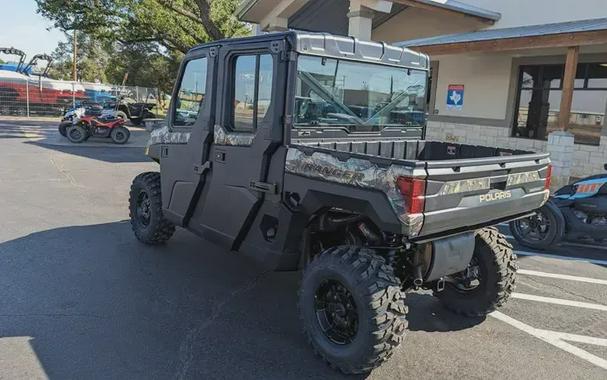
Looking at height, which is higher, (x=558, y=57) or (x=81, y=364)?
(x=558, y=57)

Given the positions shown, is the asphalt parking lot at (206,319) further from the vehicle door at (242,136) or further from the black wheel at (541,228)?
the vehicle door at (242,136)

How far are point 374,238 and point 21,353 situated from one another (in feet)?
8.46

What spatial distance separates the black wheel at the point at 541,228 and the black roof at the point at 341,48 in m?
2.87

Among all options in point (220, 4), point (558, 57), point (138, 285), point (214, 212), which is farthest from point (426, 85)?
point (220, 4)

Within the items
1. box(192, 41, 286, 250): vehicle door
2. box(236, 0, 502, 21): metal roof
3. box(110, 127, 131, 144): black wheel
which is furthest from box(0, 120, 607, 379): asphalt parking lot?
box(110, 127, 131, 144): black wheel

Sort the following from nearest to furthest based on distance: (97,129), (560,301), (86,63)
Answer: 1. (560,301)
2. (97,129)
3. (86,63)

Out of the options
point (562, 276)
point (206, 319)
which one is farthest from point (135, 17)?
point (562, 276)

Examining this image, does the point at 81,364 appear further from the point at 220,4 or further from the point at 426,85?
the point at 220,4

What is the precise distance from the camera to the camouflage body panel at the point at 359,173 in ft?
10.1

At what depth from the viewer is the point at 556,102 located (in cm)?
1297

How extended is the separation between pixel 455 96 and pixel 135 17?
12.7 metres

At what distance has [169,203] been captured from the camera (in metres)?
5.35

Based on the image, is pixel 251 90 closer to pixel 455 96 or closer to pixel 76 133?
pixel 455 96

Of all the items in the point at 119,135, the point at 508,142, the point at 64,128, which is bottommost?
the point at 119,135
